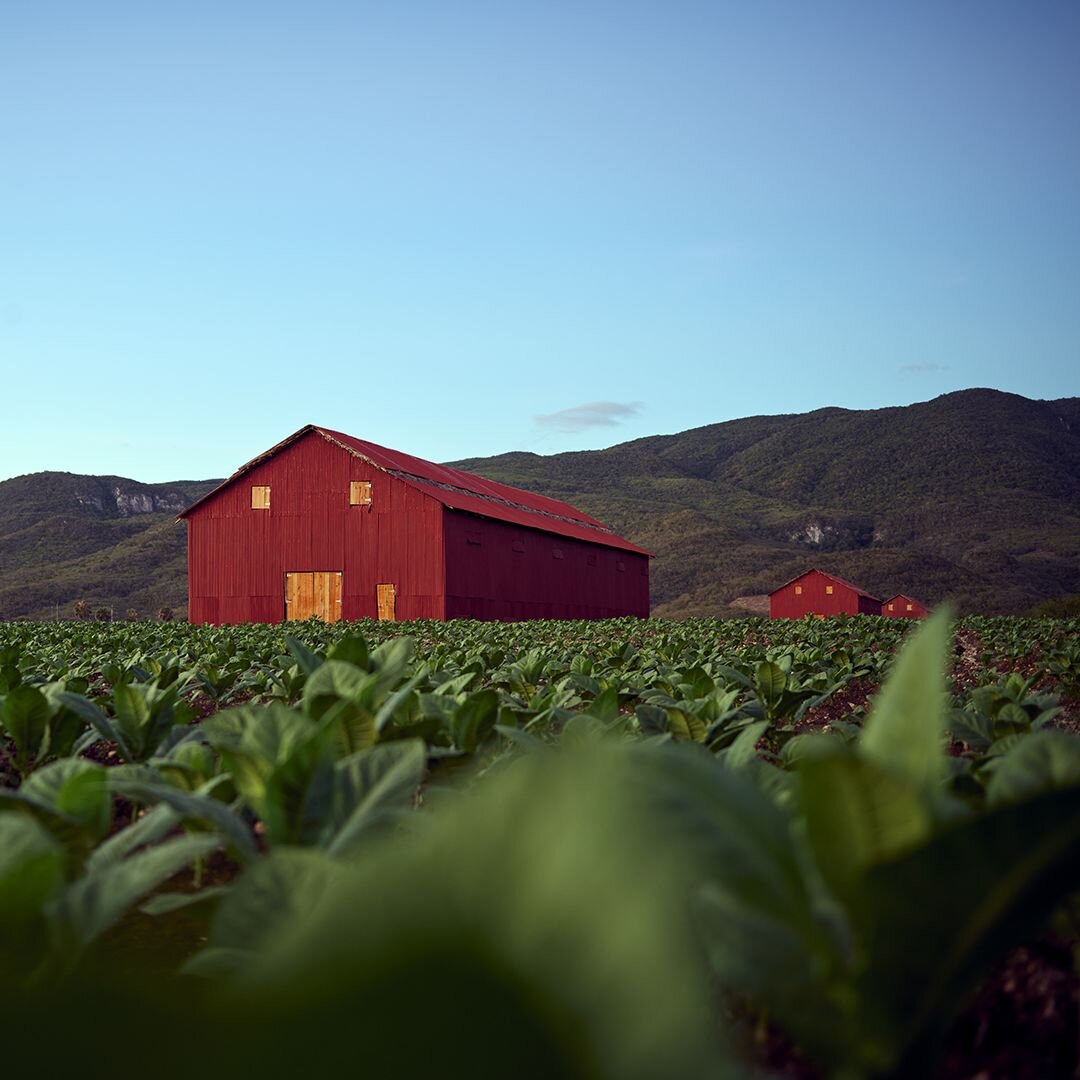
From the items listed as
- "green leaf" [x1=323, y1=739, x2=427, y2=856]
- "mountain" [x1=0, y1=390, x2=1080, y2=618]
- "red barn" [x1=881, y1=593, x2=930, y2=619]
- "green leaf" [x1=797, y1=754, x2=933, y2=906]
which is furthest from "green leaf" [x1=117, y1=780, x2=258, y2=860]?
"mountain" [x1=0, y1=390, x2=1080, y2=618]

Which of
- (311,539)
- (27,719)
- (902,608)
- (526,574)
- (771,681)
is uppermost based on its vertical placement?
(311,539)

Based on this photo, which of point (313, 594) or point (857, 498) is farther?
point (857, 498)

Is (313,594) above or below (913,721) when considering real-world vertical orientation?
below

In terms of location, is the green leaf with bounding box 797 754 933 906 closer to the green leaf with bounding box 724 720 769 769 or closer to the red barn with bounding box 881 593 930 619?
the green leaf with bounding box 724 720 769 769

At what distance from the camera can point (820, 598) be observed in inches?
2623

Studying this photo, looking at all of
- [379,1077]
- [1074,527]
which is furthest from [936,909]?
[1074,527]

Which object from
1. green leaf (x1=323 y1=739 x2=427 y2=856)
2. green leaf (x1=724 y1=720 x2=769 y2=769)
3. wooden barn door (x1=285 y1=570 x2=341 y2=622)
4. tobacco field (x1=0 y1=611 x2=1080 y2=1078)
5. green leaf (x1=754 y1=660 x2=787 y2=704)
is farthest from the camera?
wooden barn door (x1=285 y1=570 x2=341 y2=622)

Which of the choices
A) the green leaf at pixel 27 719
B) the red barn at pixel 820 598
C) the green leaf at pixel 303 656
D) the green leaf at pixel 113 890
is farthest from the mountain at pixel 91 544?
the green leaf at pixel 113 890

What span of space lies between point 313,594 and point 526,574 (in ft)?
28.4

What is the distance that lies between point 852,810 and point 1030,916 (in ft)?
0.56

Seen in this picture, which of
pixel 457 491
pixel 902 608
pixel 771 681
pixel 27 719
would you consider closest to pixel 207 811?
pixel 27 719

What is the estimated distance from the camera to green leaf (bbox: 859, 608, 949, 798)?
0.95m

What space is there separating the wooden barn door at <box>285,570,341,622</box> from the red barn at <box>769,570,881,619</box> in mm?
38322

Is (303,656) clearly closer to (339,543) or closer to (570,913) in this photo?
(570,913)
